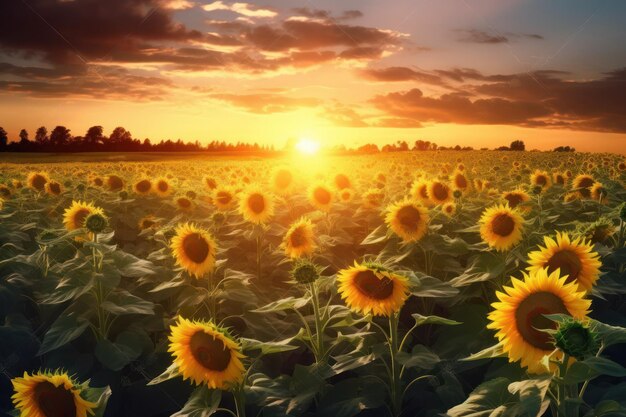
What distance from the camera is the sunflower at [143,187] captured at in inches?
405

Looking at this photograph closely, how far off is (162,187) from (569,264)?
8.19 m

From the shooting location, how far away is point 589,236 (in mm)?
4895

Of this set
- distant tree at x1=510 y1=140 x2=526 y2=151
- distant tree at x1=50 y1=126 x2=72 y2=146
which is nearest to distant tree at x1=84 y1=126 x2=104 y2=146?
distant tree at x1=50 y1=126 x2=72 y2=146

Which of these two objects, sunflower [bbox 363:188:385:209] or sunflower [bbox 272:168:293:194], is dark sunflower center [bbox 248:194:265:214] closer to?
sunflower [bbox 363:188:385:209]

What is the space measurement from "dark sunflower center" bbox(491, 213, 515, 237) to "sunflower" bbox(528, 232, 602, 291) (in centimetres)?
146

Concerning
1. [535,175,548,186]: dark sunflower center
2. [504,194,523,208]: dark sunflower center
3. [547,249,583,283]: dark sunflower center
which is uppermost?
[535,175,548,186]: dark sunflower center

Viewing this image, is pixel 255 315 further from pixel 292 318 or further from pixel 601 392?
pixel 601 392

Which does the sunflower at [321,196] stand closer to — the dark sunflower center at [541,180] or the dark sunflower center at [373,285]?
the dark sunflower center at [373,285]

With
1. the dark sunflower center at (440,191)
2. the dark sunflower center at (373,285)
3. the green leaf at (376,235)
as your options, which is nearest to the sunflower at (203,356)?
the dark sunflower center at (373,285)

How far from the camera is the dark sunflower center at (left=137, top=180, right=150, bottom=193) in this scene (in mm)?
10320

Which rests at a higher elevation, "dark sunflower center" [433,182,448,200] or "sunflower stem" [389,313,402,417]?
"dark sunflower center" [433,182,448,200]

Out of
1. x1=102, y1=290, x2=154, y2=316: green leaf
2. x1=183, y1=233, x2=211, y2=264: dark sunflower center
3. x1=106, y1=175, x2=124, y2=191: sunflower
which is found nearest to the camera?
x1=102, y1=290, x2=154, y2=316: green leaf

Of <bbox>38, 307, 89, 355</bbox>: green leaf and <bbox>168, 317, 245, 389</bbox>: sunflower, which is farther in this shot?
<bbox>38, 307, 89, 355</bbox>: green leaf

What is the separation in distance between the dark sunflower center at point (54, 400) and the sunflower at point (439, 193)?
18.2ft
